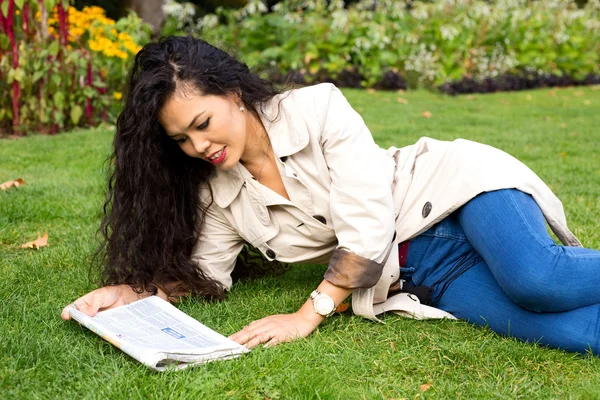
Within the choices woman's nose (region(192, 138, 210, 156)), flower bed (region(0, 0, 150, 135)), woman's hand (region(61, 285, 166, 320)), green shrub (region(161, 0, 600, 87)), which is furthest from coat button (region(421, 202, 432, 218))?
green shrub (region(161, 0, 600, 87))

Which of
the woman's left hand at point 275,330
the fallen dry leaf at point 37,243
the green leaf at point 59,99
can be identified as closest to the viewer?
the woman's left hand at point 275,330

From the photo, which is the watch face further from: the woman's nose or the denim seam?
the woman's nose

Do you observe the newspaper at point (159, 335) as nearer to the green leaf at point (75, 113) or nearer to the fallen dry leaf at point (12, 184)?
the fallen dry leaf at point (12, 184)

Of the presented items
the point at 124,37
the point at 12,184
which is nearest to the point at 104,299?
the point at 12,184

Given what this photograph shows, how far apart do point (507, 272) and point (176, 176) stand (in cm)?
A: 120

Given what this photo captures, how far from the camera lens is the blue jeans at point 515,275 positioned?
7.27 feet

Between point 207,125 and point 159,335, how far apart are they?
68 centimetres

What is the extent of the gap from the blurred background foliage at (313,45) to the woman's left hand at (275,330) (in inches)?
164

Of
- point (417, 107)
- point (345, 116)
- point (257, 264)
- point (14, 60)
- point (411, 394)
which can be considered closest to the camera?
point (411, 394)

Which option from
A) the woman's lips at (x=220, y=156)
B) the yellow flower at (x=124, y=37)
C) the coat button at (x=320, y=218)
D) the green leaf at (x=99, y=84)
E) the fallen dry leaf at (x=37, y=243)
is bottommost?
the fallen dry leaf at (x=37, y=243)

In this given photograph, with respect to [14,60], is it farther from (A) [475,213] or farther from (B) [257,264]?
(A) [475,213]

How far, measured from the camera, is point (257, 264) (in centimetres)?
296

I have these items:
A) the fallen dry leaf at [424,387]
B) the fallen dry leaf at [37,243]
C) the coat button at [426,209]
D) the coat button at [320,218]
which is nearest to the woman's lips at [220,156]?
the coat button at [320,218]

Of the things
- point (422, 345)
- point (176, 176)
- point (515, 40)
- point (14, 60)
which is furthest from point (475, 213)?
point (515, 40)
